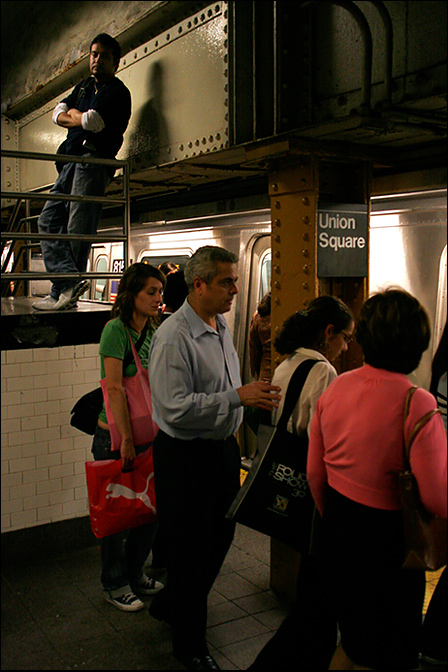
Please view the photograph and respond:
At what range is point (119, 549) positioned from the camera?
3855mm

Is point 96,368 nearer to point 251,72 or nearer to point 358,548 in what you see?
point 251,72

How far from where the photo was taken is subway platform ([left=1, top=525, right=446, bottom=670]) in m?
3.29

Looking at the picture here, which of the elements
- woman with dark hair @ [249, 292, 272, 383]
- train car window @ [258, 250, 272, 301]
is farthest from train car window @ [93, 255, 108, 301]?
woman with dark hair @ [249, 292, 272, 383]

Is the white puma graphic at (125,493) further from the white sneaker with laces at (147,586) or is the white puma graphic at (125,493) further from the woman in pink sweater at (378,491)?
the woman in pink sweater at (378,491)

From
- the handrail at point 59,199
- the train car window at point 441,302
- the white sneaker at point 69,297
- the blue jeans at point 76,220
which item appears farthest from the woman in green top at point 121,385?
the train car window at point 441,302

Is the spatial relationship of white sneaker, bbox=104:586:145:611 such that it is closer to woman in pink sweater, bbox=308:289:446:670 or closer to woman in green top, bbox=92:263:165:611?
woman in green top, bbox=92:263:165:611

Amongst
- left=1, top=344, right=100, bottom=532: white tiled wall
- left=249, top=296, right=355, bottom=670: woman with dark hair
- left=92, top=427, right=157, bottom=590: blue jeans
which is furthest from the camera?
left=1, top=344, right=100, bottom=532: white tiled wall

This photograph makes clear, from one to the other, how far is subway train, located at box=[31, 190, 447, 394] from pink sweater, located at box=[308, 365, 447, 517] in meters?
1.56

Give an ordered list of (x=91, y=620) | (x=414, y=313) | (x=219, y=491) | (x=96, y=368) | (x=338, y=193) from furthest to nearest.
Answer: (x=96, y=368) < (x=338, y=193) < (x=91, y=620) < (x=219, y=491) < (x=414, y=313)

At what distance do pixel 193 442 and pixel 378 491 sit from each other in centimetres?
109

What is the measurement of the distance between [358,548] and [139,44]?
4.35 metres

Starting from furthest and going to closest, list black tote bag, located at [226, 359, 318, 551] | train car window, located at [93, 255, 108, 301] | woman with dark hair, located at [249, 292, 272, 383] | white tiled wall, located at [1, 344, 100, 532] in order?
train car window, located at [93, 255, 108, 301], woman with dark hair, located at [249, 292, 272, 383], white tiled wall, located at [1, 344, 100, 532], black tote bag, located at [226, 359, 318, 551]

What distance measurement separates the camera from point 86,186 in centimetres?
512

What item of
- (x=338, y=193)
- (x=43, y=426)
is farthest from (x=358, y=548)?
(x=43, y=426)
